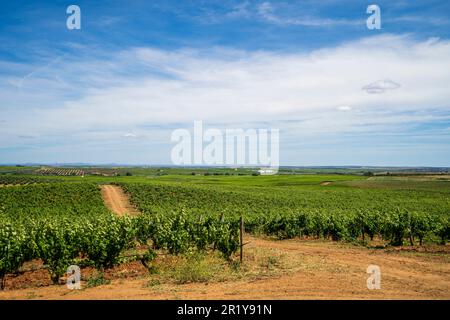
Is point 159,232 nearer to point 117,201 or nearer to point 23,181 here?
point 117,201

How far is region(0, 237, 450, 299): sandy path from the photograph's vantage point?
36.9ft

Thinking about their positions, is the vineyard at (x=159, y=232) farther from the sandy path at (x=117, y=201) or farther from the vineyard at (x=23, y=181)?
the vineyard at (x=23, y=181)

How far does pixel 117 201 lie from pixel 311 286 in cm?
4303

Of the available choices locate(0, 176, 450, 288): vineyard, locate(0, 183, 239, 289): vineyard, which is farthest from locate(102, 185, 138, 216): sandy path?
locate(0, 183, 239, 289): vineyard

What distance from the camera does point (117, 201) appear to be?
50938 mm

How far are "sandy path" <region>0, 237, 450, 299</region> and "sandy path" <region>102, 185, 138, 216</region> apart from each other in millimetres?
29327

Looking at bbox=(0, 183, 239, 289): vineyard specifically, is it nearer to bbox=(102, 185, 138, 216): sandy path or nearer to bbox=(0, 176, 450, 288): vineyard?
bbox=(0, 176, 450, 288): vineyard

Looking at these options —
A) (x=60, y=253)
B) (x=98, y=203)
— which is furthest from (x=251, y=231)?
(x=98, y=203)

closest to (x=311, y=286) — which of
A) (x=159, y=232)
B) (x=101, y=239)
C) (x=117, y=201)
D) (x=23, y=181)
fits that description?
(x=159, y=232)

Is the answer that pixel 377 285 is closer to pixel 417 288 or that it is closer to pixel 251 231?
pixel 417 288

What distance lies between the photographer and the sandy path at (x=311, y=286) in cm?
1124

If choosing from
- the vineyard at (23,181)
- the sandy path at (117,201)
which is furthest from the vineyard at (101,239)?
the vineyard at (23,181)

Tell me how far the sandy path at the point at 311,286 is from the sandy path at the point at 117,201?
29.3m
